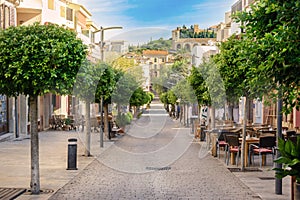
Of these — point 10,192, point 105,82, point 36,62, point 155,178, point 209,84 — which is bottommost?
point 155,178

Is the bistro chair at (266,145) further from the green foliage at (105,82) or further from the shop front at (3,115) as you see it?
the shop front at (3,115)

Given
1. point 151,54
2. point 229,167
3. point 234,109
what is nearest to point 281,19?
point 229,167

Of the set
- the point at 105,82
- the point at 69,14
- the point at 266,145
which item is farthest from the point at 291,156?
the point at 69,14

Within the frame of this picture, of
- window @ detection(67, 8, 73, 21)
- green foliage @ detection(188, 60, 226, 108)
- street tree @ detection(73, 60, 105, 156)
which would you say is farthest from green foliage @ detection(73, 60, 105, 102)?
window @ detection(67, 8, 73, 21)

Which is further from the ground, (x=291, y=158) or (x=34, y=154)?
(x=291, y=158)

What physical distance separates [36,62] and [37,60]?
0.16 feet

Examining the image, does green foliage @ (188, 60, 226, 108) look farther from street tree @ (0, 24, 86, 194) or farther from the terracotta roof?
the terracotta roof

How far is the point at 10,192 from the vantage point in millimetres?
12820

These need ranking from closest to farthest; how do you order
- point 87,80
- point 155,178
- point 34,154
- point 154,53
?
point 34,154 → point 87,80 → point 155,178 → point 154,53

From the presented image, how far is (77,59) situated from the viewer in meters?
12.9

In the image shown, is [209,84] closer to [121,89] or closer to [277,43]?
[121,89]

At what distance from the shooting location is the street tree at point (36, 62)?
12172mm

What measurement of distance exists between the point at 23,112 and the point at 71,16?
69.2 feet

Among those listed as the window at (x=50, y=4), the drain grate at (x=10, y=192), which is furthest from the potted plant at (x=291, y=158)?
the window at (x=50, y=4)
